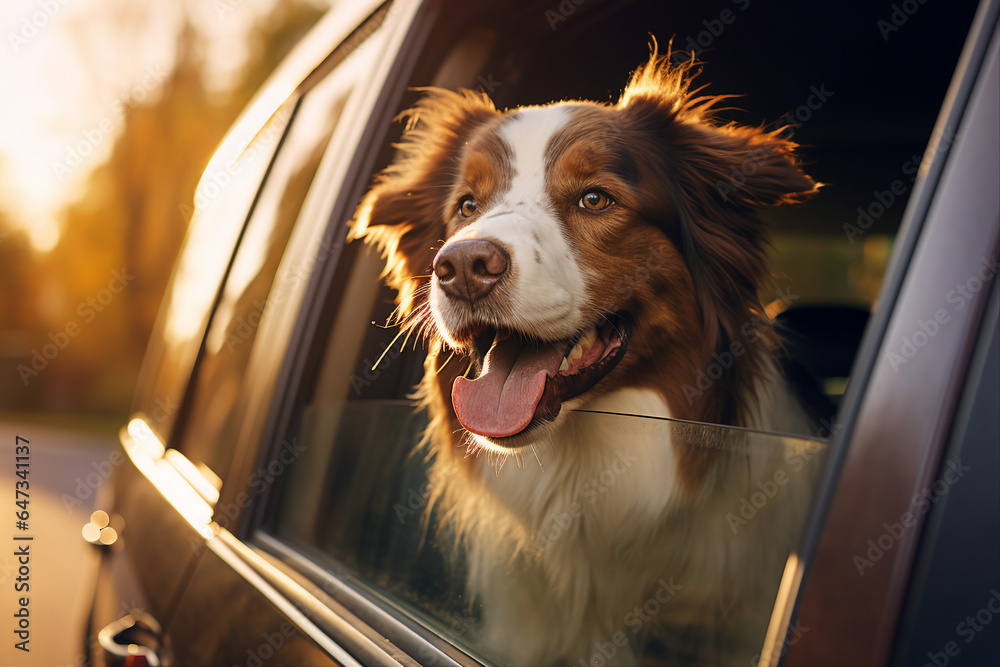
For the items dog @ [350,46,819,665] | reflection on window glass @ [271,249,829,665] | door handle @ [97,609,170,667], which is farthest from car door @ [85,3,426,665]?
dog @ [350,46,819,665]

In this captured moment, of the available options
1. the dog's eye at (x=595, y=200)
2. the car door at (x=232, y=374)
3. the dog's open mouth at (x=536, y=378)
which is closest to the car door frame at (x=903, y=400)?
the dog's open mouth at (x=536, y=378)

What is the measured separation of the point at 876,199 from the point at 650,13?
524 millimetres

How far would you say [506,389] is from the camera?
1.31m

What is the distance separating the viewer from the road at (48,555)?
2.50 meters

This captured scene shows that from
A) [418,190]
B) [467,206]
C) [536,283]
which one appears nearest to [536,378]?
[536,283]

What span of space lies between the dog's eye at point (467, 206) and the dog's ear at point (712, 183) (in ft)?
1.18

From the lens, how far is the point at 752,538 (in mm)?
979

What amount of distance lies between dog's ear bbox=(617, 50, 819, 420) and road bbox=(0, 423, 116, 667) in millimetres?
2265

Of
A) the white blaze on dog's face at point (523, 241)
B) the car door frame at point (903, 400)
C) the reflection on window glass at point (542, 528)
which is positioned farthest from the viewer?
the white blaze on dog's face at point (523, 241)

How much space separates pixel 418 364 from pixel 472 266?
1.05 feet

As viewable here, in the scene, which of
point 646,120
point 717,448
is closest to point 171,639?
point 717,448

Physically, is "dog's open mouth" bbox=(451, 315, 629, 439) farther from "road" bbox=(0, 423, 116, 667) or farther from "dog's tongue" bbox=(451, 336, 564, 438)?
"road" bbox=(0, 423, 116, 667)

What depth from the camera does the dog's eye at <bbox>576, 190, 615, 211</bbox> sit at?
139 centimetres

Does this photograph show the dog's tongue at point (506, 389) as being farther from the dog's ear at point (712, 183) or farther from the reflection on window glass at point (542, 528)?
the dog's ear at point (712, 183)
